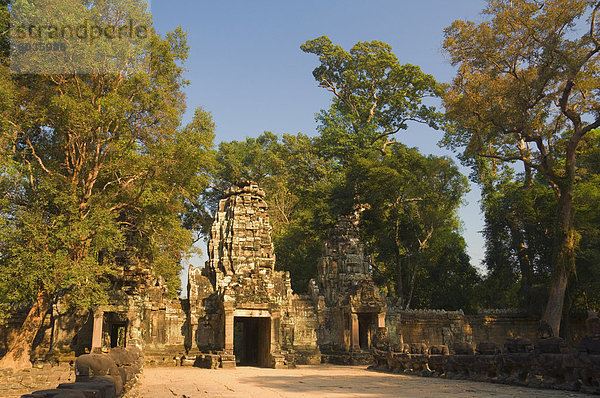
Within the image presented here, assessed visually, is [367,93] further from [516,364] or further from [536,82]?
[516,364]

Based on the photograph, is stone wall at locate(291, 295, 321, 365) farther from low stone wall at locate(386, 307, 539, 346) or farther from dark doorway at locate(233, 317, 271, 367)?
low stone wall at locate(386, 307, 539, 346)

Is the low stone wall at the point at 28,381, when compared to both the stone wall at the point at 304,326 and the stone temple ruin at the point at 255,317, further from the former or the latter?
the stone wall at the point at 304,326

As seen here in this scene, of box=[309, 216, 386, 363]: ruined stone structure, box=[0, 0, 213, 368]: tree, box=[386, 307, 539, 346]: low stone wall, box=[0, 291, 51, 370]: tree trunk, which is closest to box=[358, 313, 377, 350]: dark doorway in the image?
box=[309, 216, 386, 363]: ruined stone structure

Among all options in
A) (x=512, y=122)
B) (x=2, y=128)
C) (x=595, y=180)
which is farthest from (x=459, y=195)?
(x=2, y=128)

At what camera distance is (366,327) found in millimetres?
26109

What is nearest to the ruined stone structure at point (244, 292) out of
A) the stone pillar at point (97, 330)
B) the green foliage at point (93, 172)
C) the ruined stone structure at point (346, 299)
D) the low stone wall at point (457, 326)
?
the ruined stone structure at point (346, 299)

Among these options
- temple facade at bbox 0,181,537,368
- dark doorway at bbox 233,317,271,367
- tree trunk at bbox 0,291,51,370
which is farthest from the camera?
dark doorway at bbox 233,317,271,367

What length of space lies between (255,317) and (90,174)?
10099 millimetres

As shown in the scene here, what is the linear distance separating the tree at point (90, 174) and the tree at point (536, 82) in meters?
Answer: 12.4

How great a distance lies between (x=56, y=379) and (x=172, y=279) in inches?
497

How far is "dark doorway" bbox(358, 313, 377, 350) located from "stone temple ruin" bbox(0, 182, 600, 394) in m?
0.07

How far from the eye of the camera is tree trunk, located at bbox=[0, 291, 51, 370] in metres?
17.1

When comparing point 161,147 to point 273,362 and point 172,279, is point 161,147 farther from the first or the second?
point 273,362

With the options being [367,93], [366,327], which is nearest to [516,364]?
[366,327]
